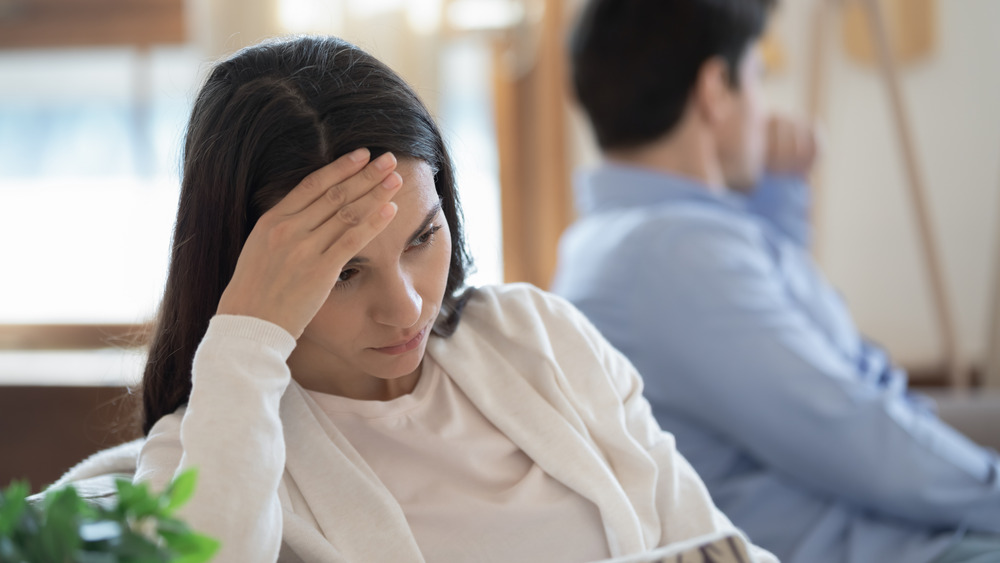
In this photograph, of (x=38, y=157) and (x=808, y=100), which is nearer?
(x=808, y=100)

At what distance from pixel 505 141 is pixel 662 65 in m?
1.21

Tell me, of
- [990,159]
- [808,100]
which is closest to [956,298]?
[990,159]

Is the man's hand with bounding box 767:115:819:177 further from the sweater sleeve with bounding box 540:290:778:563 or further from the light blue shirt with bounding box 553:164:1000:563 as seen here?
the sweater sleeve with bounding box 540:290:778:563

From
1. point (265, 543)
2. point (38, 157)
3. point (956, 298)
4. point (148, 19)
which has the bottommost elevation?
point (956, 298)

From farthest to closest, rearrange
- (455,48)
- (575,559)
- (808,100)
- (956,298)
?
(956,298) → (455,48) → (808,100) → (575,559)

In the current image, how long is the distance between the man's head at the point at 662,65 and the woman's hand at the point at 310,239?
0.97 m

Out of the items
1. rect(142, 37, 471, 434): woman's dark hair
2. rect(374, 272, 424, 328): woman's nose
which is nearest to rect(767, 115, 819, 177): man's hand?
rect(142, 37, 471, 434): woman's dark hair

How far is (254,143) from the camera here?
82 centimetres

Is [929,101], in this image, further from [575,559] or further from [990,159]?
[575,559]

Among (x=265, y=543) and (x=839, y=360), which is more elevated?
(x=265, y=543)

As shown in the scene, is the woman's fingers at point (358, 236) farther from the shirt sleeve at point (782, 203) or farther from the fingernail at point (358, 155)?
the shirt sleeve at point (782, 203)

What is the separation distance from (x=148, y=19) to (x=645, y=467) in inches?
94.1

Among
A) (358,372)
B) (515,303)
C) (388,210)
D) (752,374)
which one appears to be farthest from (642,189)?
(388,210)

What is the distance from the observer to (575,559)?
3.04ft
